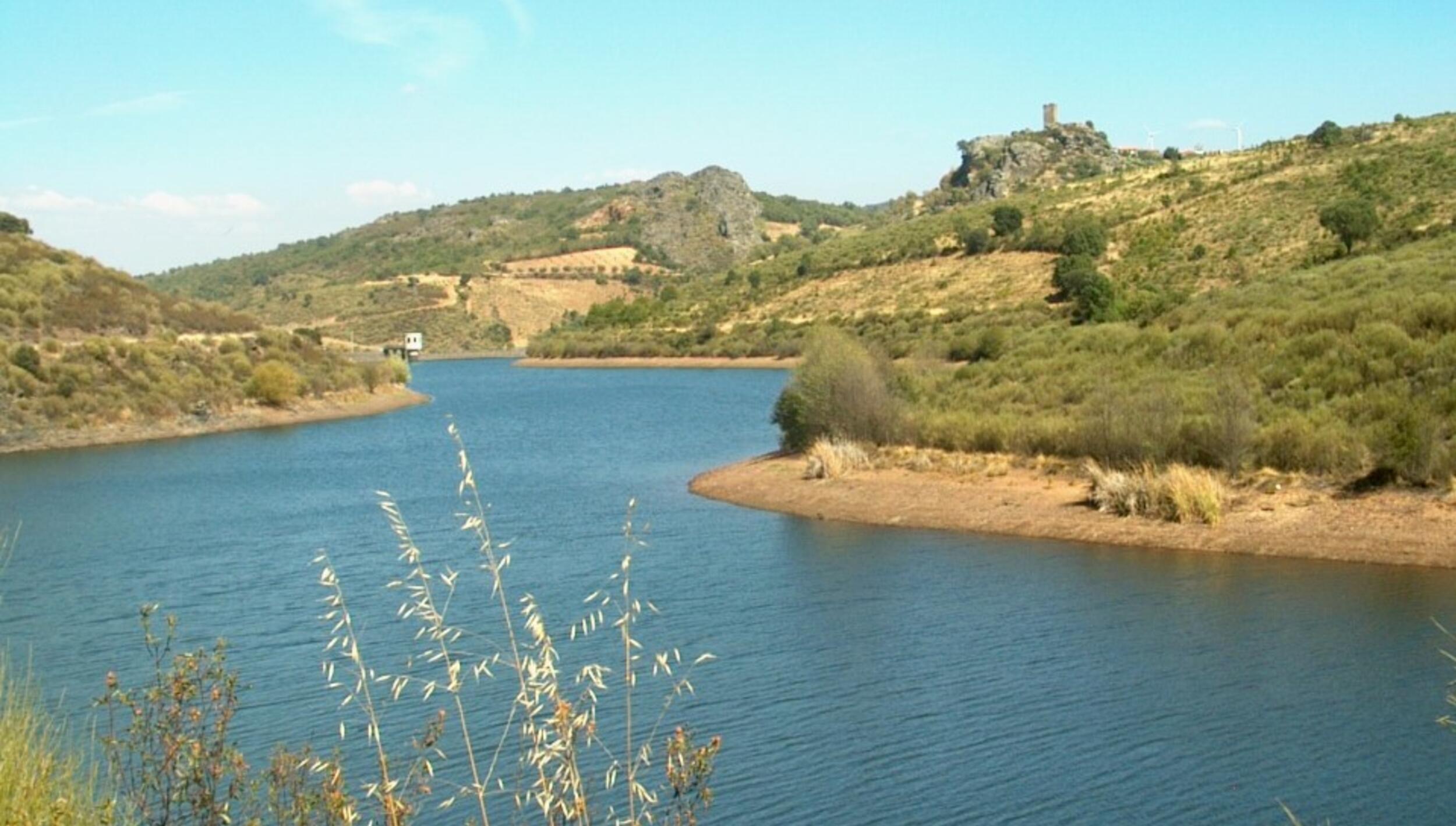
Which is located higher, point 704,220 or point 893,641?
point 704,220

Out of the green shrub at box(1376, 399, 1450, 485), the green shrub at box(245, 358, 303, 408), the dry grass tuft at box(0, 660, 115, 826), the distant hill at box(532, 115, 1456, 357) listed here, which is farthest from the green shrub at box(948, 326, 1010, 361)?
the dry grass tuft at box(0, 660, 115, 826)

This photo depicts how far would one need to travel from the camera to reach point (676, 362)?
92.7m

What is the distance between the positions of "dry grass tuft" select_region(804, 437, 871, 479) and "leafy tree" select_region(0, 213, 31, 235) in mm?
56233

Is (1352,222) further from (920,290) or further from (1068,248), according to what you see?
(920,290)

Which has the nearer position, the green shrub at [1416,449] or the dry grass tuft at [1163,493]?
the green shrub at [1416,449]

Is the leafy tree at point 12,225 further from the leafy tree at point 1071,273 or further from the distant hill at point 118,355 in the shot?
the leafy tree at point 1071,273

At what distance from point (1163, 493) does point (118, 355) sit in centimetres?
4629

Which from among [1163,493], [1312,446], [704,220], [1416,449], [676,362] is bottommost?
[676,362]

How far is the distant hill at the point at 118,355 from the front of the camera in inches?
2110

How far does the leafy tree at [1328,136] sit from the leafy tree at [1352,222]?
71.9 ft

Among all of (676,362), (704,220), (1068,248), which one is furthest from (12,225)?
(704,220)

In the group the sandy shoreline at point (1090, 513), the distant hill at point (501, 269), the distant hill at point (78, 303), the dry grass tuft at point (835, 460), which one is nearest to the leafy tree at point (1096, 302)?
the dry grass tuft at point (835, 460)

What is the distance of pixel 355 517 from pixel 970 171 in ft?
330

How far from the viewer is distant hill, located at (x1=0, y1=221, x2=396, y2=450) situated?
53.6m
